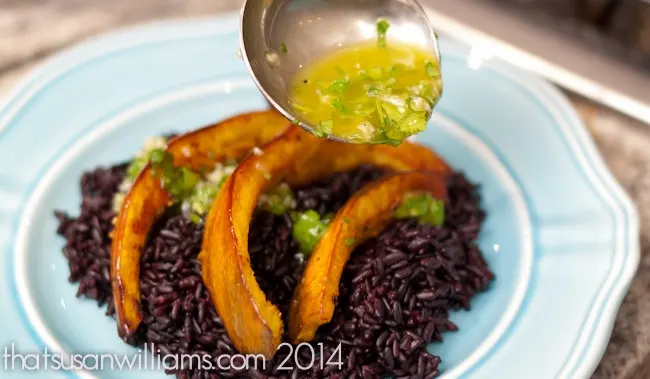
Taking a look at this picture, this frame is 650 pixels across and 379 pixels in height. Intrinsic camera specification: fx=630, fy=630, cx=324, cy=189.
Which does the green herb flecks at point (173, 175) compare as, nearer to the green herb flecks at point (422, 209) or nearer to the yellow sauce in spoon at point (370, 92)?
the yellow sauce in spoon at point (370, 92)

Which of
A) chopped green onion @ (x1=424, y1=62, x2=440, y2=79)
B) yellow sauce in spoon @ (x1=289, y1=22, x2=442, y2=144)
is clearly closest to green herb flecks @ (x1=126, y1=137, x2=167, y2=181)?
yellow sauce in spoon @ (x1=289, y1=22, x2=442, y2=144)

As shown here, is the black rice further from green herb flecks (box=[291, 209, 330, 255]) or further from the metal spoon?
the metal spoon

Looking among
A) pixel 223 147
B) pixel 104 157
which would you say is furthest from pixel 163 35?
pixel 223 147

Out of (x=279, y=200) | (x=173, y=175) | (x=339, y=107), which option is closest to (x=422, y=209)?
(x=279, y=200)

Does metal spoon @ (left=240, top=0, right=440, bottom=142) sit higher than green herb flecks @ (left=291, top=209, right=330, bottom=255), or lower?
higher

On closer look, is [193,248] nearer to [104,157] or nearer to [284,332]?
[284,332]

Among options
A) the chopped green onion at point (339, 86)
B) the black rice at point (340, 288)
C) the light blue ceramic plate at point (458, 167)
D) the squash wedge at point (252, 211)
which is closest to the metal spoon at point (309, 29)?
the chopped green onion at point (339, 86)

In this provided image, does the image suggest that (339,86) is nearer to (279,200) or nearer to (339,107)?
(339,107)
